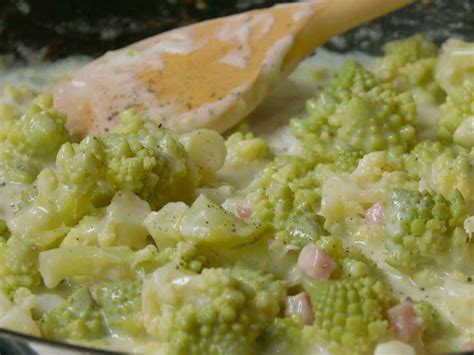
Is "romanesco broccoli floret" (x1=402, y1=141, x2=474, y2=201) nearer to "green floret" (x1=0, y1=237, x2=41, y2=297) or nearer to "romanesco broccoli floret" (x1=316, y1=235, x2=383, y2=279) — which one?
"romanesco broccoli floret" (x1=316, y1=235, x2=383, y2=279)

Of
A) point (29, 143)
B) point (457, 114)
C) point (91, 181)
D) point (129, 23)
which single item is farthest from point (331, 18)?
point (91, 181)

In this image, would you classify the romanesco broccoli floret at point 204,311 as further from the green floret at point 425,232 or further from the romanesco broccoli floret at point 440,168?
the romanesco broccoli floret at point 440,168

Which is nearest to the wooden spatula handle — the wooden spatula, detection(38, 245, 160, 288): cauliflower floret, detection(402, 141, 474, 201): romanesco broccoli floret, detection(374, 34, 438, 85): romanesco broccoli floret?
the wooden spatula

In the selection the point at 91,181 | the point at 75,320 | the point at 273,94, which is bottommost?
the point at 273,94

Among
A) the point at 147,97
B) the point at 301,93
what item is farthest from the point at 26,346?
the point at 301,93

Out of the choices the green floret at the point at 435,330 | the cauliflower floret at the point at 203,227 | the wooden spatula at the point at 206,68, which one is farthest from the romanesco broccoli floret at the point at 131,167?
the green floret at the point at 435,330

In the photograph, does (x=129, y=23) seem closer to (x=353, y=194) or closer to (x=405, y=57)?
(x=405, y=57)
